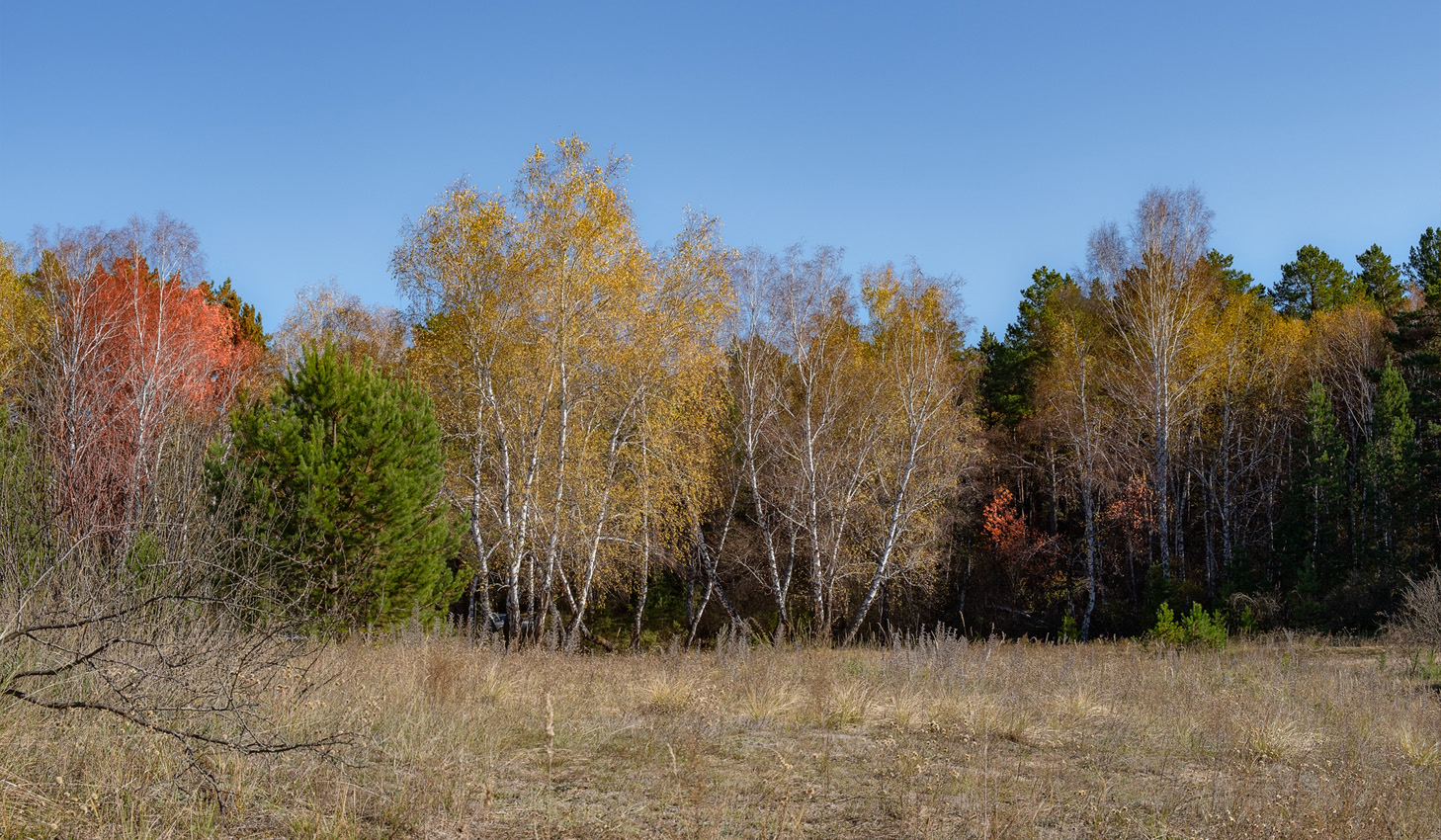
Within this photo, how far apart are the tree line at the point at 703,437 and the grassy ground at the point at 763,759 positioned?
2286 mm

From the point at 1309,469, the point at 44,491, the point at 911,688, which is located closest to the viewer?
the point at 911,688

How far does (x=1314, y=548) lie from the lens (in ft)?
75.8

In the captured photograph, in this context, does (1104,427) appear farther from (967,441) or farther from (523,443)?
(523,443)

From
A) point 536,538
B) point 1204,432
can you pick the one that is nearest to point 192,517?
point 536,538

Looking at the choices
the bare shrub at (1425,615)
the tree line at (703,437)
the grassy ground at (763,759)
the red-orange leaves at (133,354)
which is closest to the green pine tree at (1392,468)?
the tree line at (703,437)

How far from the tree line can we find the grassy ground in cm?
229

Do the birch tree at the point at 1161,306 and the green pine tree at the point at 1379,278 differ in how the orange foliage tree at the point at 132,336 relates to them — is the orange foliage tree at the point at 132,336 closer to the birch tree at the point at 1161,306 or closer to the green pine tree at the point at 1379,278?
the birch tree at the point at 1161,306

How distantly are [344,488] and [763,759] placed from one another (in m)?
7.65

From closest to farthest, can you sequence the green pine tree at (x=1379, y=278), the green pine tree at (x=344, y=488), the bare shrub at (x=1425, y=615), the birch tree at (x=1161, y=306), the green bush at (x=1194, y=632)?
the green pine tree at (x=344, y=488)
the bare shrub at (x=1425, y=615)
the green bush at (x=1194, y=632)
the birch tree at (x=1161, y=306)
the green pine tree at (x=1379, y=278)

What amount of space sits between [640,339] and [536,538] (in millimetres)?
4126

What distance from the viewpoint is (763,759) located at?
5508 mm

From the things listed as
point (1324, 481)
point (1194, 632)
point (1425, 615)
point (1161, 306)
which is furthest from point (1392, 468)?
point (1194, 632)

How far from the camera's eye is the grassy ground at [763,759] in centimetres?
412

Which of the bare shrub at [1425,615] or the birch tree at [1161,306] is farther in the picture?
the birch tree at [1161,306]
